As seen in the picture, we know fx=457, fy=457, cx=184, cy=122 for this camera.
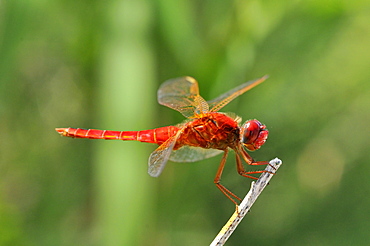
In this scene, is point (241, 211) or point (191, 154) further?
point (191, 154)

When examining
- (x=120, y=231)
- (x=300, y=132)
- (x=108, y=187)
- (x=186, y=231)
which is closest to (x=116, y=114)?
(x=108, y=187)

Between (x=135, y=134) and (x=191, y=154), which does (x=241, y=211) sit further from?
(x=135, y=134)

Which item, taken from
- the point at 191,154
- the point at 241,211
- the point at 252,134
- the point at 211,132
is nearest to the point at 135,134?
the point at 191,154

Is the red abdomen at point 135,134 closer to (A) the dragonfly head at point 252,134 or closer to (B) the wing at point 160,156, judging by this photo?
(B) the wing at point 160,156

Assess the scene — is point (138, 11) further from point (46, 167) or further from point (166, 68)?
point (46, 167)

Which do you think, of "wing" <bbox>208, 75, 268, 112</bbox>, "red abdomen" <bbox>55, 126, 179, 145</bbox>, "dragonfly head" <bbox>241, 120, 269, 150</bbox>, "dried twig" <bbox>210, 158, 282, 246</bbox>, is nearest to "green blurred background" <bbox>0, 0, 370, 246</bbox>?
"red abdomen" <bbox>55, 126, 179, 145</bbox>

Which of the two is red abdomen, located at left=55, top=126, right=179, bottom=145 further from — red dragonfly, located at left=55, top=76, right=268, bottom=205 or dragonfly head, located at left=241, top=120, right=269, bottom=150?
dragonfly head, located at left=241, top=120, right=269, bottom=150

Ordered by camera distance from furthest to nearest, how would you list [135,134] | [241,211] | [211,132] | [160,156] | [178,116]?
[178,116] < [135,134] < [211,132] < [160,156] < [241,211]
